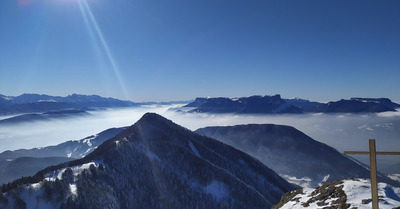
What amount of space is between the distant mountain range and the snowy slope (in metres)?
69.3

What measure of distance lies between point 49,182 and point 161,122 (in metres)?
102

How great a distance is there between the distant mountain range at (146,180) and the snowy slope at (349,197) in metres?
69.3

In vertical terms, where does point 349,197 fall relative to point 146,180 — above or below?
above

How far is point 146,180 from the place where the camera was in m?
113

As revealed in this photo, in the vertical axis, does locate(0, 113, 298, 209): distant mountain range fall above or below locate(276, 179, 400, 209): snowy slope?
below

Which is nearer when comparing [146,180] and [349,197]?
[349,197]

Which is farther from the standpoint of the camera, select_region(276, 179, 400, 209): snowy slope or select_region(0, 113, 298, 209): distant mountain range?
select_region(0, 113, 298, 209): distant mountain range

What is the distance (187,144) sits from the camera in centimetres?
16612

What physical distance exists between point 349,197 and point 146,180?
99233 mm

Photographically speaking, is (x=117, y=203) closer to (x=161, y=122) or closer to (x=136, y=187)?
(x=136, y=187)

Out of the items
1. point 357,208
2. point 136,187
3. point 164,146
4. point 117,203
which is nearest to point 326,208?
point 357,208

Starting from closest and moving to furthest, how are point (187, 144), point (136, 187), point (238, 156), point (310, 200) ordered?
point (310, 200) → point (136, 187) → point (187, 144) → point (238, 156)

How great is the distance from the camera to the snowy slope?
24.6 meters

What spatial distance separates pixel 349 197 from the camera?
27.6 meters
